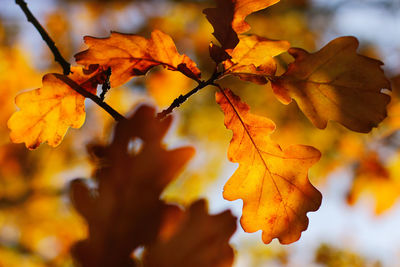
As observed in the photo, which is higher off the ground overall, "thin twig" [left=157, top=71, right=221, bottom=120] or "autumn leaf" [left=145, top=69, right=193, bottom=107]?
"thin twig" [left=157, top=71, right=221, bottom=120]

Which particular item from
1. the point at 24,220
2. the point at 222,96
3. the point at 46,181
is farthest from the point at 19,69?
the point at 222,96

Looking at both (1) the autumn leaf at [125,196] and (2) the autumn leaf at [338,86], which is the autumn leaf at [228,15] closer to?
(2) the autumn leaf at [338,86]

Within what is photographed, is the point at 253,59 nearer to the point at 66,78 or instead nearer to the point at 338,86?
the point at 338,86

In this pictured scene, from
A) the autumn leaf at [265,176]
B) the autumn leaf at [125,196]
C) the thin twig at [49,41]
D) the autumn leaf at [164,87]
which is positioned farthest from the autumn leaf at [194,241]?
the autumn leaf at [164,87]

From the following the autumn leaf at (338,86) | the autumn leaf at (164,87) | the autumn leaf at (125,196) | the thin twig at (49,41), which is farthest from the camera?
the autumn leaf at (164,87)

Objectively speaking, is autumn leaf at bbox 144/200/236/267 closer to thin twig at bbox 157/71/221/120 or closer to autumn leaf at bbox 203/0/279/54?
thin twig at bbox 157/71/221/120

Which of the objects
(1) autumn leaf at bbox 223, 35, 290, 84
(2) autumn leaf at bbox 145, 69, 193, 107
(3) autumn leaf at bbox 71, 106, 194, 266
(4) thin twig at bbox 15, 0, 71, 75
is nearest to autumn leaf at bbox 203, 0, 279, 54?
(1) autumn leaf at bbox 223, 35, 290, 84

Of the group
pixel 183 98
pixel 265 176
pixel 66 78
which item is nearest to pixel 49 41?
pixel 66 78
